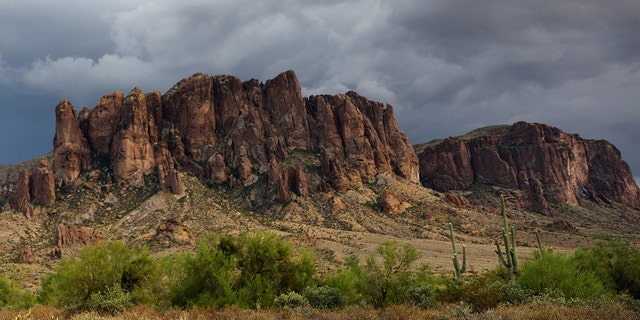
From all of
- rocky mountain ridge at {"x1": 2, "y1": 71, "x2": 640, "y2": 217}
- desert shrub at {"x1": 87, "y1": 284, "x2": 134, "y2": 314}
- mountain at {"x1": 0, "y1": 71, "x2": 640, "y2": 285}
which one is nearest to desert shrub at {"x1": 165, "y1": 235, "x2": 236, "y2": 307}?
desert shrub at {"x1": 87, "y1": 284, "x2": 134, "y2": 314}

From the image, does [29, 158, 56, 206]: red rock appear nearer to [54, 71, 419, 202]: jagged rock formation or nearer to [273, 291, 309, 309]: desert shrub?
[54, 71, 419, 202]: jagged rock formation

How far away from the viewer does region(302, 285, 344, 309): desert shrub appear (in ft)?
84.5

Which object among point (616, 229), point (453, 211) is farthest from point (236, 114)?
point (616, 229)

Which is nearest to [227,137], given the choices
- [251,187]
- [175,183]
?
[251,187]

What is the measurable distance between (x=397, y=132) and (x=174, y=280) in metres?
154

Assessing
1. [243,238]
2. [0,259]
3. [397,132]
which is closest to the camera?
[243,238]

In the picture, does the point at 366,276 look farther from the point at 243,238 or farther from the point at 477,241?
the point at 477,241

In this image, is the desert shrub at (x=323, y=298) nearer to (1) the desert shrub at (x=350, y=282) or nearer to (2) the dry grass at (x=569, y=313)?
Answer: (1) the desert shrub at (x=350, y=282)

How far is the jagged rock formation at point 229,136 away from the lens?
440ft

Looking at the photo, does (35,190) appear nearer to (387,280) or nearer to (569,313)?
(387,280)

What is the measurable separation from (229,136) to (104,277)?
128591 mm

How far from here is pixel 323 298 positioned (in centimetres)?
2600

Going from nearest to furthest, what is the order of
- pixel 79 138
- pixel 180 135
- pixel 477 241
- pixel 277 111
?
1. pixel 477 241
2. pixel 79 138
3. pixel 180 135
4. pixel 277 111

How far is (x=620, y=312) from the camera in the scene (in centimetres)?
1503
